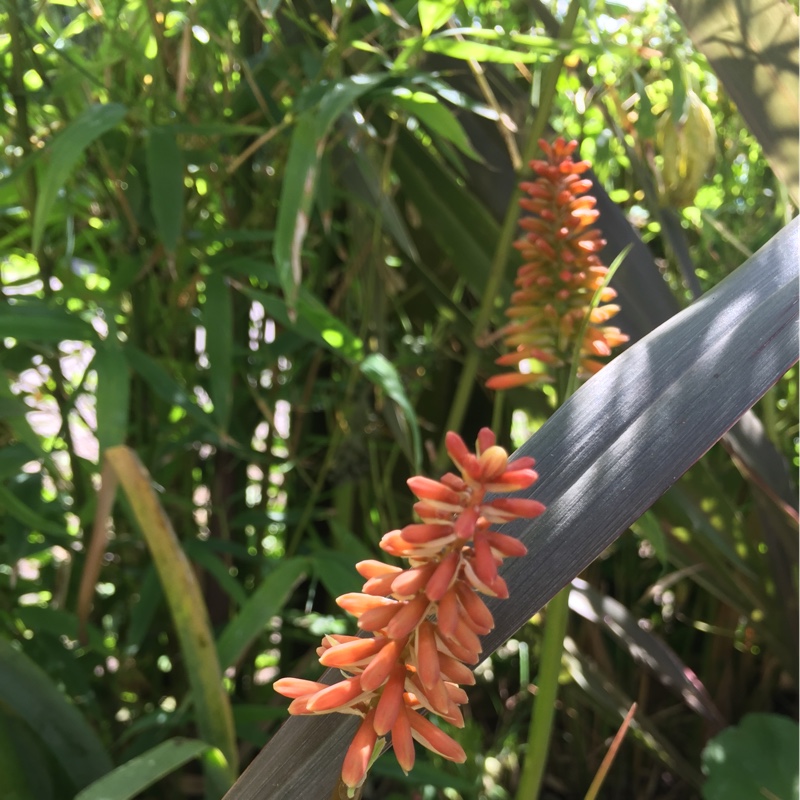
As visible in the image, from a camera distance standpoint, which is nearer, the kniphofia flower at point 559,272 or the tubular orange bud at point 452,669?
the tubular orange bud at point 452,669

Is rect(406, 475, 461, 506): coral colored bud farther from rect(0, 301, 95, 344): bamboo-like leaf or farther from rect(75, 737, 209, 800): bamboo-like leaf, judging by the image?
rect(0, 301, 95, 344): bamboo-like leaf

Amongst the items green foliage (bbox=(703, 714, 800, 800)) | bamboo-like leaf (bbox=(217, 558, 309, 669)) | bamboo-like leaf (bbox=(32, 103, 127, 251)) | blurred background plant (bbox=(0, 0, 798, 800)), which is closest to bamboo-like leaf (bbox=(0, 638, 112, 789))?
blurred background plant (bbox=(0, 0, 798, 800))

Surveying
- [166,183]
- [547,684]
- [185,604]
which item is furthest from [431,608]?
[166,183]

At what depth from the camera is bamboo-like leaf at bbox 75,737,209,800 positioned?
417 mm

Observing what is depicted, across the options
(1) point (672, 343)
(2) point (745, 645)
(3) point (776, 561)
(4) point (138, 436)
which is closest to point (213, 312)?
(4) point (138, 436)

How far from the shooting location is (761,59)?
50 centimetres

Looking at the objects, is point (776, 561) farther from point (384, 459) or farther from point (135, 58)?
point (135, 58)

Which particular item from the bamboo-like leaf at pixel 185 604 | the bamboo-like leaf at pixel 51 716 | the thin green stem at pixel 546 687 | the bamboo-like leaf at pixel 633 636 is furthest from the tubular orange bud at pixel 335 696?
the bamboo-like leaf at pixel 633 636

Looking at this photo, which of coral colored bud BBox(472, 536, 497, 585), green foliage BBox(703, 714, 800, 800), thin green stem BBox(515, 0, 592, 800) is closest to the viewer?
coral colored bud BBox(472, 536, 497, 585)

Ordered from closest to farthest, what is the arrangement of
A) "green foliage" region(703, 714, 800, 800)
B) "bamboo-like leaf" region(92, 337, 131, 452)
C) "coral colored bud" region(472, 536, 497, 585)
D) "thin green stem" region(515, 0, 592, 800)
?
"coral colored bud" region(472, 536, 497, 585) → "thin green stem" region(515, 0, 592, 800) → "bamboo-like leaf" region(92, 337, 131, 452) → "green foliage" region(703, 714, 800, 800)

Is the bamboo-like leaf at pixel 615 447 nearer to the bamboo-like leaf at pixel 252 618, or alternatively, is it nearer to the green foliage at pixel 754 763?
the bamboo-like leaf at pixel 252 618

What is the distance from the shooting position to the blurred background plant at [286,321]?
55 cm

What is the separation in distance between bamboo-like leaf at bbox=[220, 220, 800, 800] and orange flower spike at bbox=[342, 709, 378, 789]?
3cm

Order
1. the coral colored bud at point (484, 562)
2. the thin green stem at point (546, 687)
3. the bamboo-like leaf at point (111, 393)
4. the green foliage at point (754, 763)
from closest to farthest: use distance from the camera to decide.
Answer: the coral colored bud at point (484, 562), the thin green stem at point (546, 687), the bamboo-like leaf at point (111, 393), the green foliage at point (754, 763)
